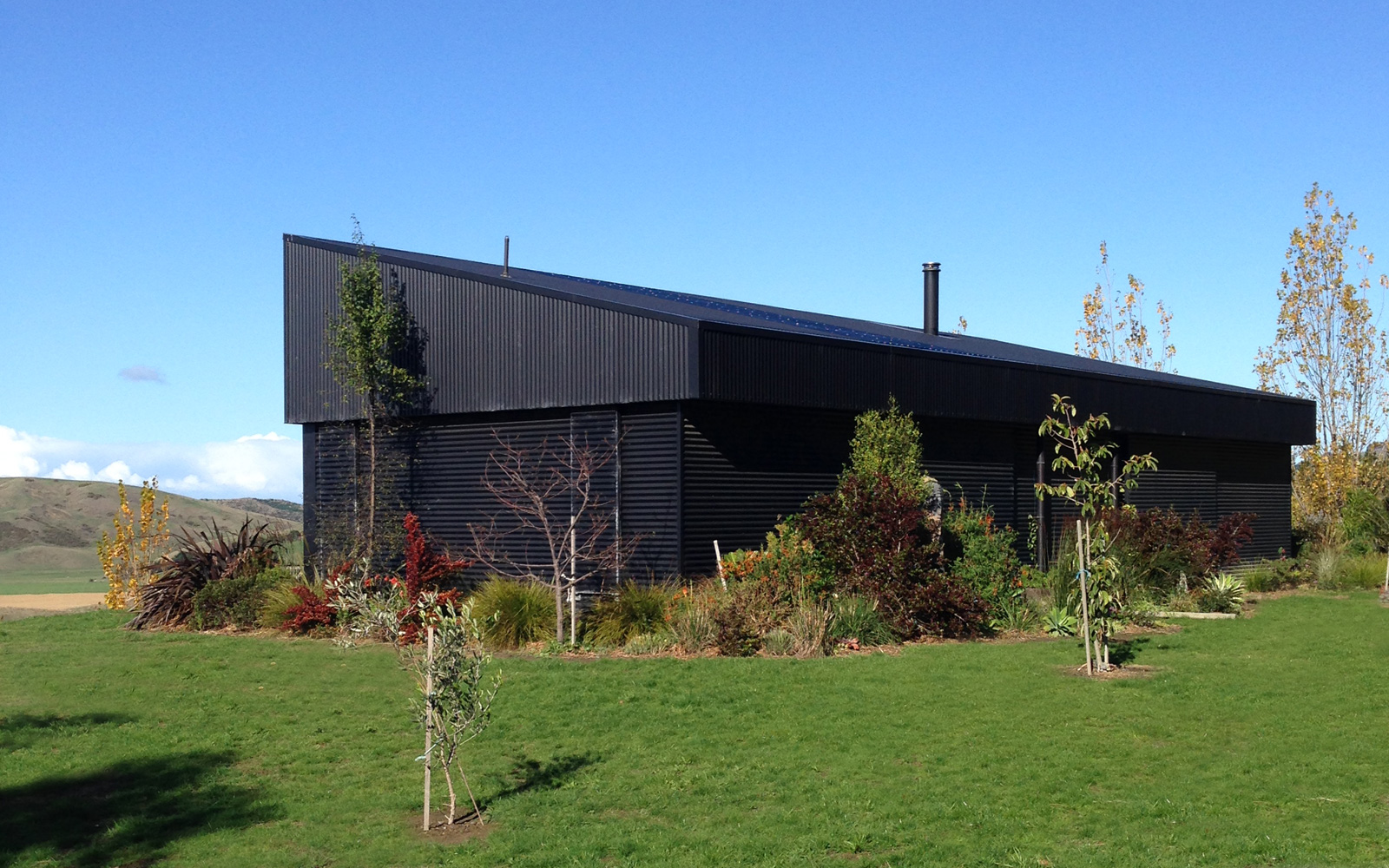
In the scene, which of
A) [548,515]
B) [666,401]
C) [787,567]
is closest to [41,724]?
[548,515]

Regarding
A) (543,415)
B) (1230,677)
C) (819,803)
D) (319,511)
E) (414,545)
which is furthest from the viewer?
(319,511)

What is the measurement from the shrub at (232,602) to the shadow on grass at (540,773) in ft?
33.4

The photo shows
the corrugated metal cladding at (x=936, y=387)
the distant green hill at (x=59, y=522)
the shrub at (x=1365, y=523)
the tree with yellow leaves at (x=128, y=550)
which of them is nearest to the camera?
the corrugated metal cladding at (x=936, y=387)

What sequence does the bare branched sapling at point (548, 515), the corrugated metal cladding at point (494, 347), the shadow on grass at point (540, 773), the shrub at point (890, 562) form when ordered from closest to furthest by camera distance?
the shadow on grass at point (540, 773), the shrub at point (890, 562), the corrugated metal cladding at point (494, 347), the bare branched sapling at point (548, 515)

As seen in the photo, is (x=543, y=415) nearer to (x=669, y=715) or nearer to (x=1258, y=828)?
(x=669, y=715)

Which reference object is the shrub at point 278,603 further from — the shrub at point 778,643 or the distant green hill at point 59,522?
the distant green hill at point 59,522

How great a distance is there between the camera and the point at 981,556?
17219 mm

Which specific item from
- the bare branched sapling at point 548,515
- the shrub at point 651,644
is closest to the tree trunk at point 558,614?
the shrub at point 651,644

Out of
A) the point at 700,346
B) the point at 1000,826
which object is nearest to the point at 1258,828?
the point at 1000,826

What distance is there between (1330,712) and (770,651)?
5.86m

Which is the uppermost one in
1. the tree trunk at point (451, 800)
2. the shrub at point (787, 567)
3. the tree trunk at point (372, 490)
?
the tree trunk at point (372, 490)

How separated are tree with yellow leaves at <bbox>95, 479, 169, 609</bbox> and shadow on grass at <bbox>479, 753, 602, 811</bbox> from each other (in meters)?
16.2

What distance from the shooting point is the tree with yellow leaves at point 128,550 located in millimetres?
23500

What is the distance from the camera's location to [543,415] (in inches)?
750
